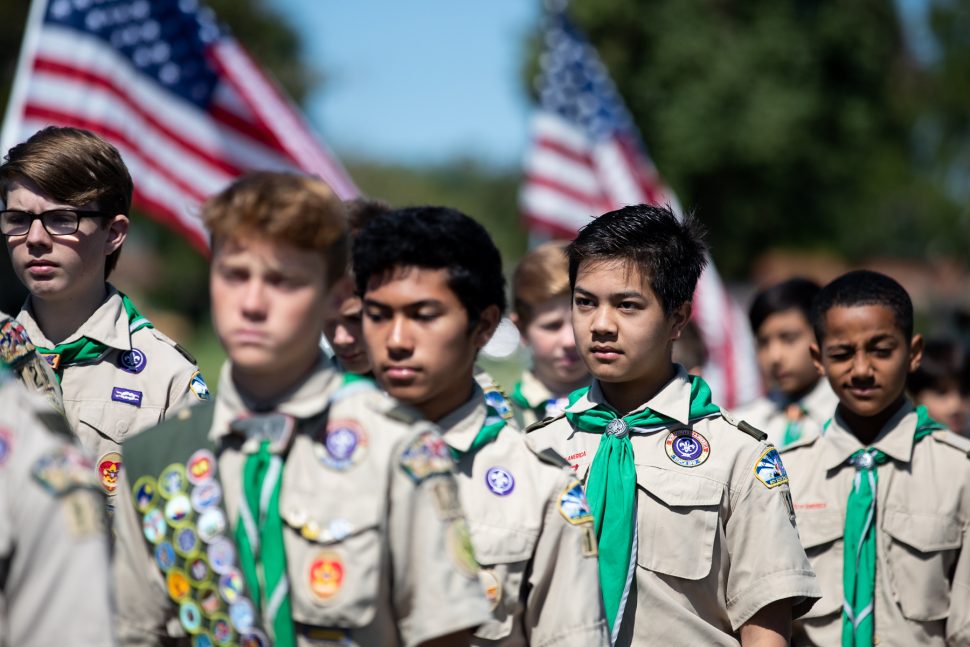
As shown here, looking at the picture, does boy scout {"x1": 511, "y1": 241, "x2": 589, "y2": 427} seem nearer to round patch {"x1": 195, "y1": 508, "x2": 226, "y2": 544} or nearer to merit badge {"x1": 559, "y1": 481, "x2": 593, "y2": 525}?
merit badge {"x1": 559, "y1": 481, "x2": 593, "y2": 525}

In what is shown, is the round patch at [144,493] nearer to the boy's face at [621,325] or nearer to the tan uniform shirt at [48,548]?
the tan uniform shirt at [48,548]

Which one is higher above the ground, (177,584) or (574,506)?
(574,506)

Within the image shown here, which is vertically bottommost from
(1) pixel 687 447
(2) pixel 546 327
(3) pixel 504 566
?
(3) pixel 504 566

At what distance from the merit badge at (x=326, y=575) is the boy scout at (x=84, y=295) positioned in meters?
1.29

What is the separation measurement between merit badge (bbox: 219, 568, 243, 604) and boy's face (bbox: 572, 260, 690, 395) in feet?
5.01

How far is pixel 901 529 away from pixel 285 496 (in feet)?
8.47

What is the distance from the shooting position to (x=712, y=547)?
3559 mm

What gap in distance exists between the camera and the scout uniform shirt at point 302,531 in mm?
2576

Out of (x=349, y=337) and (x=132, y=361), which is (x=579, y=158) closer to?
(x=349, y=337)

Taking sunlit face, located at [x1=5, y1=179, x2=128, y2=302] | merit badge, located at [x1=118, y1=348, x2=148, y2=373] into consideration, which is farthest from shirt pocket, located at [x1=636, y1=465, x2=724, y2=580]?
sunlit face, located at [x1=5, y1=179, x2=128, y2=302]

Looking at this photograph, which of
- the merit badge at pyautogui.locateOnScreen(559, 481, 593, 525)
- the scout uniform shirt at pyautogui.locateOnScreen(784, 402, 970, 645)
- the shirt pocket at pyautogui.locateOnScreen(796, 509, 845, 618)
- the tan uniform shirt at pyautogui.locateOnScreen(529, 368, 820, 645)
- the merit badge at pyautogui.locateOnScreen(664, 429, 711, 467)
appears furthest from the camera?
the shirt pocket at pyautogui.locateOnScreen(796, 509, 845, 618)

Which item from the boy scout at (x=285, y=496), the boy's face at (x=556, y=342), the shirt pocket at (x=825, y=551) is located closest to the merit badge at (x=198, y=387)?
the boy scout at (x=285, y=496)

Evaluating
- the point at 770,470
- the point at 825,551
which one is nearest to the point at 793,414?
the point at 825,551

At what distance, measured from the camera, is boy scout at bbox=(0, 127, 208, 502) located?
3.68 m
